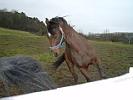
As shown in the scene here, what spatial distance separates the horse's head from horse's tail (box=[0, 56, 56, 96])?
5.00 ft

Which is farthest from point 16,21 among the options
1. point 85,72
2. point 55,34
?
point 85,72

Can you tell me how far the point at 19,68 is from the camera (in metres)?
0.79

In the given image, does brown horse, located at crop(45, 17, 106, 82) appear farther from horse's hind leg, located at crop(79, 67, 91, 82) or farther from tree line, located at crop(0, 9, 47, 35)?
tree line, located at crop(0, 9, 47, 35)

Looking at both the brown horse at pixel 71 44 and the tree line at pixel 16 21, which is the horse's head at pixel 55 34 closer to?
the brown horse at pixel 71 44

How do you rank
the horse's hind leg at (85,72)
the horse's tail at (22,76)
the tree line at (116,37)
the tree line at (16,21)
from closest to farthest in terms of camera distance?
the horse's tail at (22,76) → the horse's hind leg at (85,72) → the tree line at (16,21) → the tree line at (116,37)

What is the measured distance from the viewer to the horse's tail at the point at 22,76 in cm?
75

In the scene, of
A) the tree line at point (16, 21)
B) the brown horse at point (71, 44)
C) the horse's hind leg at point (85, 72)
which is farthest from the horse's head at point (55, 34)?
A: the tree line at point (16, 21)

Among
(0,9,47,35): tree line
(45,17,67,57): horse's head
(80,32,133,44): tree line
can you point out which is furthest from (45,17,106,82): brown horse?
(80,32,133,44): tree line

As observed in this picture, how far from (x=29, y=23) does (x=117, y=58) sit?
517 cm

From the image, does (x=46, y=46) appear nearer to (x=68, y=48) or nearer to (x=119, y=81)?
(x=68, y=48)

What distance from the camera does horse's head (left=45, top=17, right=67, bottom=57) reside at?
237 cm

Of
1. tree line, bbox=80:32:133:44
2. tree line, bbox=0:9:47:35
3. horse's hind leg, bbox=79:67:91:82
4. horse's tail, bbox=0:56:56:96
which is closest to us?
horse's tail, bbox=0:56:56:96

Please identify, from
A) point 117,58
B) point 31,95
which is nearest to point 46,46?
point 117,58

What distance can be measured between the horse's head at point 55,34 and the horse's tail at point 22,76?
1524mm
